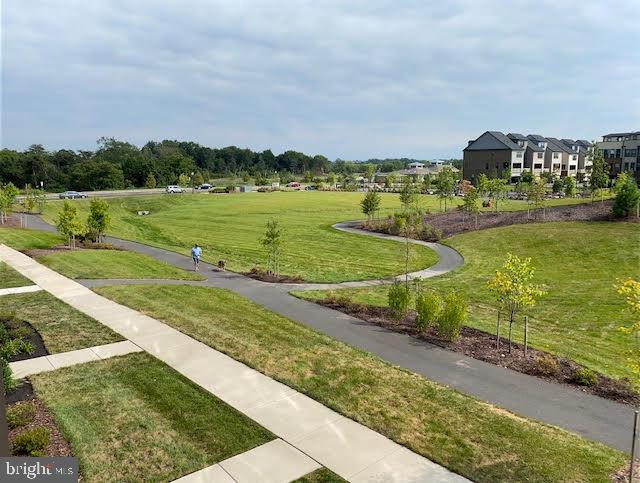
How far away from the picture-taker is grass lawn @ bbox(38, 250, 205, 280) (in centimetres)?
2233

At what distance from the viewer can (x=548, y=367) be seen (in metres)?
12.2

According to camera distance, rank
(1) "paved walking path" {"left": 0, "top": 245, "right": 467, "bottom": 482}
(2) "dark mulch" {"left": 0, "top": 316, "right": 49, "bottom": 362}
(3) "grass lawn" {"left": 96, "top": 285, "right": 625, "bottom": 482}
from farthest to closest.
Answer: (2) "dark mulch" {"left": 0, "top": 316, "right": 49, "bottom": 362}
(3) "grass lawn" {"left": 96, "top": 285, "right": 625, "bottom": 482}
(1) "paved walking path" {"left": 0, "top": 245, "right": 467, "bottom": 482}

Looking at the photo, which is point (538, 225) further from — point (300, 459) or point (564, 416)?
point (300, 459)

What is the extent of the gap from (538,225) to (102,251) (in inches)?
1335

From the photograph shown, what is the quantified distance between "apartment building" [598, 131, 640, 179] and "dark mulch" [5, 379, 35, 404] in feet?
319

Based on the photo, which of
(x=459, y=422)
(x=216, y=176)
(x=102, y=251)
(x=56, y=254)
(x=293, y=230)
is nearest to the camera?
(x=459, y=422)

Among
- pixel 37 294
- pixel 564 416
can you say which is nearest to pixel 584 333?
pixel 564 416

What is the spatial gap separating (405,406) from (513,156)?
10795 centimetres

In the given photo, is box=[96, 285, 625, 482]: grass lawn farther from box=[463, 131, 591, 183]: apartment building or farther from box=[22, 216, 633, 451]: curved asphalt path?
box=[463, 131, 591, 183]: apartment building

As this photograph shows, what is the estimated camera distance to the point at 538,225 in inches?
1554

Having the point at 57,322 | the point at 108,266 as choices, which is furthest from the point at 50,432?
the point at 108,266

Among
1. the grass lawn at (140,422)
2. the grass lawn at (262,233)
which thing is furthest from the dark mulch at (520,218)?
the grass lawn at (140,422)

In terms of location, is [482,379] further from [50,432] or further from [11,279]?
[11,279]

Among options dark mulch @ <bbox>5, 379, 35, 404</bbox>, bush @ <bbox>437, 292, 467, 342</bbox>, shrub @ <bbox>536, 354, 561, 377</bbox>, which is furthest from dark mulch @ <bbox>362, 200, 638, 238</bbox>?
dark mulch @ <bbox>5, 379, 35, 404</bbox>
